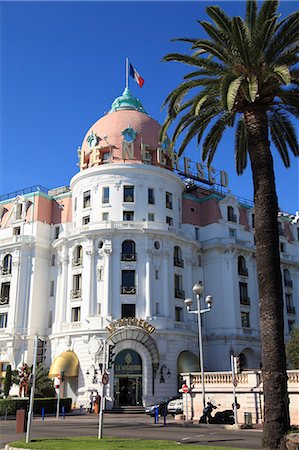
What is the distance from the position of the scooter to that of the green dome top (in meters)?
40.2

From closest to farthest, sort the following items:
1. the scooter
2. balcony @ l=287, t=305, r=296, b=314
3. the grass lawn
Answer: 1. the grass lawn
2. the scooter
3. balcony @ l=287, t=305, r=296, b=314

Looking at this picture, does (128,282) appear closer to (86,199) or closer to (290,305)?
(86,199)

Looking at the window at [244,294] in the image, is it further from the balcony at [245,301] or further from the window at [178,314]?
the window at [178,314]

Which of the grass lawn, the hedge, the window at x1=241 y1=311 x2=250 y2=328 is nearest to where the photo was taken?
the grass lawn

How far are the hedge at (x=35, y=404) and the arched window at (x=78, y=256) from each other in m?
14.2

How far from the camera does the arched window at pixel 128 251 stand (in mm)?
54000

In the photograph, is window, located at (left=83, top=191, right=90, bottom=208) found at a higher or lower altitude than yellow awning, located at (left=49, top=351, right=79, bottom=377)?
higher

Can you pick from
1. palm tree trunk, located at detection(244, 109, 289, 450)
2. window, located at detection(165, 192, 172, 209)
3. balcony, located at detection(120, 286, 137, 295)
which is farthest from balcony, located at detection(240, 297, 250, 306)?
palm tree trunk, located at detection(244, 109, 289, 450)

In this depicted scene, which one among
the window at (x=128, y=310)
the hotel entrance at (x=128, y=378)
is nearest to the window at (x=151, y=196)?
the window at (x=128, y=310)

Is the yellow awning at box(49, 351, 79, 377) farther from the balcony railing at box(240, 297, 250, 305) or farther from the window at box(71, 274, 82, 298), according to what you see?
the balcony railing at box(240, 297, 250, 305)

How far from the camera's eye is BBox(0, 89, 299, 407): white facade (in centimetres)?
5103

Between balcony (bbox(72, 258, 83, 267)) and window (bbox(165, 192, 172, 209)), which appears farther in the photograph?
window (bbox(165, 192, 172, 209))

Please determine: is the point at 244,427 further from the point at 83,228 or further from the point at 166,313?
the point at 83,228

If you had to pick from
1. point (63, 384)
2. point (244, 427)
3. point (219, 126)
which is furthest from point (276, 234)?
point (63, 384)
